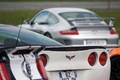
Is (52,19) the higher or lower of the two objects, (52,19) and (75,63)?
the lower

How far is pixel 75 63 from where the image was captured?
6582 mm

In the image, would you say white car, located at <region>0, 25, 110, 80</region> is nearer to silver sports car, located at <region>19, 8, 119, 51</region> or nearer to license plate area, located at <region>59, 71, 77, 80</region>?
license plate area, located at <region>59, 71, 77, 80</region>

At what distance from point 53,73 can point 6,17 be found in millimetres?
22307

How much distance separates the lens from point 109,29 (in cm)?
1470

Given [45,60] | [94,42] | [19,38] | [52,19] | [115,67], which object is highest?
[19,38]

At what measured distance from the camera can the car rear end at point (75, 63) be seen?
643 cm

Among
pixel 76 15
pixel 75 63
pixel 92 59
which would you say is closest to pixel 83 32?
pixel 76 15

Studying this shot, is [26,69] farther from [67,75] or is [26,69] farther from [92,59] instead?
[92,59]

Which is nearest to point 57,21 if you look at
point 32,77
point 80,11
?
point 80,11

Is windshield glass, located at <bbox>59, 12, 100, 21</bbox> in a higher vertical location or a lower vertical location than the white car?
lower

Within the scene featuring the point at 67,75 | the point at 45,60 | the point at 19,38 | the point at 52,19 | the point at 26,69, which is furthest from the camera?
the point at 52,19

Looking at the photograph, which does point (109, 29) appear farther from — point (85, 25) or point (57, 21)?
point (57, 21)

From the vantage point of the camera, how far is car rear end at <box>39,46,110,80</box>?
6430 millimetres

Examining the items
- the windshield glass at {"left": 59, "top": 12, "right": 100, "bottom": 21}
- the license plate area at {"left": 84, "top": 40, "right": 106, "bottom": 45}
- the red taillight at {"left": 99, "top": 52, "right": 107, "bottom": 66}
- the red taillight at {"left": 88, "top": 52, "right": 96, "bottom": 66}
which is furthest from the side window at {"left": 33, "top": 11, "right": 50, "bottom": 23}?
the red taillight at {"left": 88, "top": 52, "right": 96, "bottom": 66}
